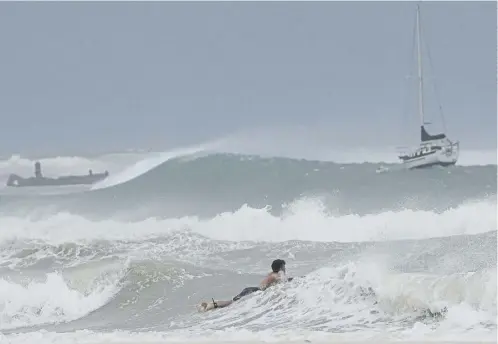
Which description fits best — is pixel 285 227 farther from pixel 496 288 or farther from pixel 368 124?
pixel 496 288

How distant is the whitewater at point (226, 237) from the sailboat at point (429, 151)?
102 millimetres

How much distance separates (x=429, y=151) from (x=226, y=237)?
191 centimetres

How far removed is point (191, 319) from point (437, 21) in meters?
Answer: 4.28

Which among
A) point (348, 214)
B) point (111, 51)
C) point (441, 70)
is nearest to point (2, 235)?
point (111, 51)

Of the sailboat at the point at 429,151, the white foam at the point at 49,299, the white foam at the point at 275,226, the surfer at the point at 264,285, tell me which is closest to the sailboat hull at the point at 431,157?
the sailboat at the point at 429,151

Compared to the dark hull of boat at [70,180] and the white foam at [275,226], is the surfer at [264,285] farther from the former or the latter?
the dark hull of boat at [70,180]

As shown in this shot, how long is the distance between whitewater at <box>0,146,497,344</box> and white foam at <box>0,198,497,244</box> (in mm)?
12

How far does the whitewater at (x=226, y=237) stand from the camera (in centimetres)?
411

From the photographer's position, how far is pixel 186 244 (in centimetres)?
654

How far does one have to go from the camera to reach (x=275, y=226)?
22.6 feet

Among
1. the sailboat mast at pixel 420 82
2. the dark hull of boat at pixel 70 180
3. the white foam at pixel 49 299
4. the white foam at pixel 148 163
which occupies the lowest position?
the white foam at pixel 49 299

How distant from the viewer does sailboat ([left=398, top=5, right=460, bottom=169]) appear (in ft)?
23.4

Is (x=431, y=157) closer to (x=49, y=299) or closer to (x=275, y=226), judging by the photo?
(x=275, y=226)

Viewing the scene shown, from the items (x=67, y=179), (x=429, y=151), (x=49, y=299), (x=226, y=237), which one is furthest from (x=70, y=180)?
(x=429, y=151)
